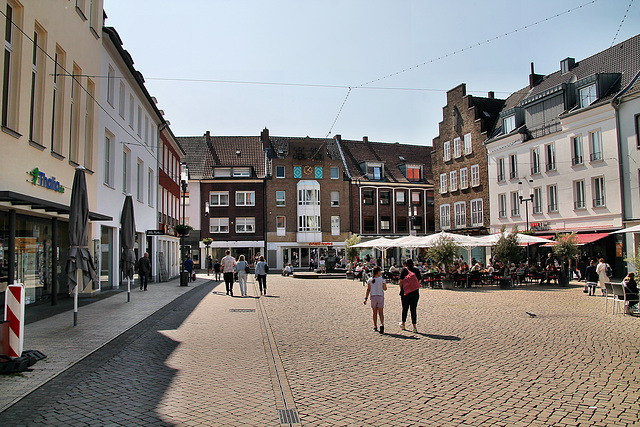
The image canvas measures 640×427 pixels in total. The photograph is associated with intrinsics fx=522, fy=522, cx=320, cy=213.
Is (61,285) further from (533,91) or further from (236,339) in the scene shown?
(533,91)

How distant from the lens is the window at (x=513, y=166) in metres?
38.8

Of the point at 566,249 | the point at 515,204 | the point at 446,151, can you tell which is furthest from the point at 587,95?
the point at 446,151

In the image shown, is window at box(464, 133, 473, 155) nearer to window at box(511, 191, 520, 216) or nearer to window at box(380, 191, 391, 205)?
window at box(511, 191, 520, 216)

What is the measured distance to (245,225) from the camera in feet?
188

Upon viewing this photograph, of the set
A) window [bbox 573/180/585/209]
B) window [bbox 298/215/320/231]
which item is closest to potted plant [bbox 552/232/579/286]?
window [bbox 573/180/585/209]

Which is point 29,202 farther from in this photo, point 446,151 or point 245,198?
point 245,198

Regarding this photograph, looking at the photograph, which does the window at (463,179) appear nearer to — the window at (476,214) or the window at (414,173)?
the window at (476,214)

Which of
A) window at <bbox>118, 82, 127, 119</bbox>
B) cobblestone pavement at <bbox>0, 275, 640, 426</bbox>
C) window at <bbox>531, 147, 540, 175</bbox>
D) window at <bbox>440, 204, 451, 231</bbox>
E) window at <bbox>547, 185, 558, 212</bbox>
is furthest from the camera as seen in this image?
window at <bbox>440, 204, 451, 231</bbox>

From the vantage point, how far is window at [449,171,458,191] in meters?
45.9

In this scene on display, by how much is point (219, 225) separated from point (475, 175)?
27918 mm

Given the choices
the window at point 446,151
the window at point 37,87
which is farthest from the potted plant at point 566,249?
the window at point 37,87

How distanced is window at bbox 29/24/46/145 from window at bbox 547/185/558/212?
30.9 metres

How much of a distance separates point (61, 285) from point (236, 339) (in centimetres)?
968

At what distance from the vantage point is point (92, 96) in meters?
19.3
